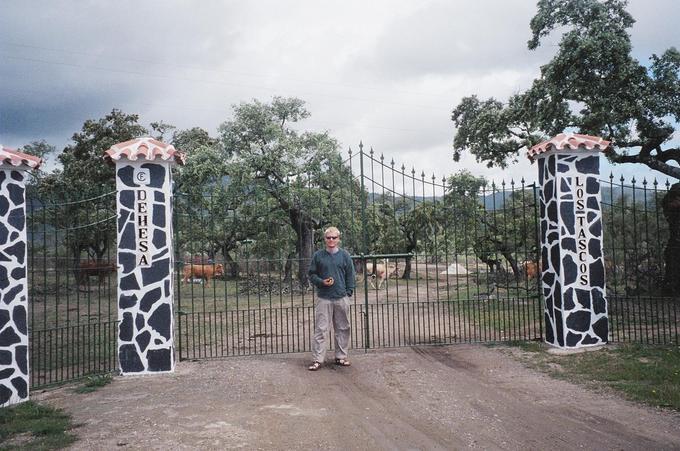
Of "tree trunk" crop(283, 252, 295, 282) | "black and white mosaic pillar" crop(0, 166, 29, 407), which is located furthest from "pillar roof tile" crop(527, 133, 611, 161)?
"black and white mosaic pillar" crop(0, 166, 29, 407)

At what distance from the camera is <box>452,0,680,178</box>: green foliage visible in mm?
11164

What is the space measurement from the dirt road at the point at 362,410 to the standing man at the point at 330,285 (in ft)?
1.65

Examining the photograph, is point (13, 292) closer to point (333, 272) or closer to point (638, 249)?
point (333, 272)

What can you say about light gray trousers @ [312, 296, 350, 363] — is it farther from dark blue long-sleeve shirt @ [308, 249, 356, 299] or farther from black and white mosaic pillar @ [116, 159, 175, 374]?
black and white mosaic pillar @ [116, 159, 175, 374]

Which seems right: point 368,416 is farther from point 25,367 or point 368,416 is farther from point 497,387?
point 25,367

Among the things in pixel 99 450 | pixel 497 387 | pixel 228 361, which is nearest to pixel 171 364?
pixel 228 361

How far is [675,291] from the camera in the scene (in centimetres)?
1149

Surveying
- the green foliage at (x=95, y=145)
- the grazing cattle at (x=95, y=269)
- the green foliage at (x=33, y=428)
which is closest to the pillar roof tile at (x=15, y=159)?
the grazing cattle at (x=95, y=269)

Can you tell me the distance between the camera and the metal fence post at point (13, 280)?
18.5 ft

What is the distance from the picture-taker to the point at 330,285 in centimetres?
661

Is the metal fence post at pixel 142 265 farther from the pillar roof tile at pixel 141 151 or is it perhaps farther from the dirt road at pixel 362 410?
the dirt road at pixel 362 410

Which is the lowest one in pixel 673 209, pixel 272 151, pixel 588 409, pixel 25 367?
pixel 588 409

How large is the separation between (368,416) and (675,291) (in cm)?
987

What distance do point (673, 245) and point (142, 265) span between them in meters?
11.3
